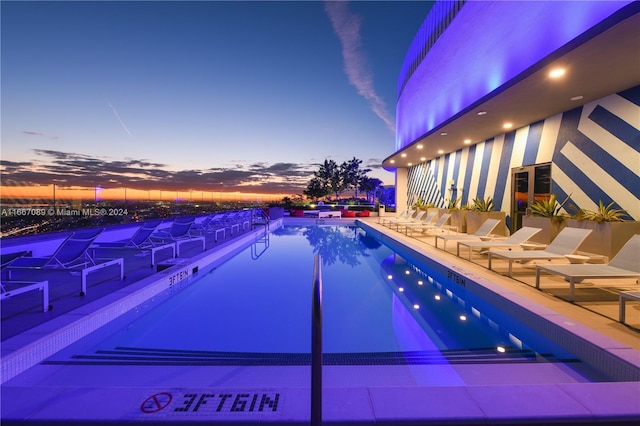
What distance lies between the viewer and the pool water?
250 cm

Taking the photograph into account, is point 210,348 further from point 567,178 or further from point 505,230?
point 505,230

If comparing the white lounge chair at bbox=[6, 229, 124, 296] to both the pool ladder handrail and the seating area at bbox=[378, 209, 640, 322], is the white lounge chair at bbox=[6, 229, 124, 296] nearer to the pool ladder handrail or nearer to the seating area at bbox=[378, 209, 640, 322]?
the pool ladder handrail

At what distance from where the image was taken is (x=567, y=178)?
21.6ft

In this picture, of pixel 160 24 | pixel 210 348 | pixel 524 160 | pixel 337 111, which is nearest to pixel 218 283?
pixel 210 348

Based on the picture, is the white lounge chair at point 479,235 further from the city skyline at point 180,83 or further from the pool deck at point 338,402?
the city skyline at point 180,83

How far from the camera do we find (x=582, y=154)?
6203 millimetres

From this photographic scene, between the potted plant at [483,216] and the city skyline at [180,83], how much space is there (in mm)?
9816

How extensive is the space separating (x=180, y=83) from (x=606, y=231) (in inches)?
605

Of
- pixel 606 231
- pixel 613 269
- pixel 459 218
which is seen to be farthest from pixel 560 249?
pixel 459 218

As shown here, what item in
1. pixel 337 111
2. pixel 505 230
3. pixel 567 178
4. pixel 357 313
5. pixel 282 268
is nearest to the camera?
pixel 357 313

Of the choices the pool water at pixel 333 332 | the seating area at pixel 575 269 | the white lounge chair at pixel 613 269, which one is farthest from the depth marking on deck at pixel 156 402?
the white lounge chair at pixel 613 269

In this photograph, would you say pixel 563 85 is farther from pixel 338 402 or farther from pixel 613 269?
pixel 338 402

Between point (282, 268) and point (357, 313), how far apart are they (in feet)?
8.75

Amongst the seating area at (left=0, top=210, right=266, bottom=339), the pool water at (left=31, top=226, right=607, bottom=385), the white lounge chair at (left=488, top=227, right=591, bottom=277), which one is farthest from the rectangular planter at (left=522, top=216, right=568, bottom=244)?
the seating area at (left=0, top=210, right=266, bottom=339)
